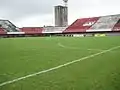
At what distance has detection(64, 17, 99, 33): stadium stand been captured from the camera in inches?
2547

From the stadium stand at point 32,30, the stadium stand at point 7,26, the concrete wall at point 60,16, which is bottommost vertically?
the stadium stand at point 32,30

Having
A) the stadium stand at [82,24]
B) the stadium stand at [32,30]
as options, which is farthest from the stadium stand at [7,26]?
the stadium stand at [82,24]

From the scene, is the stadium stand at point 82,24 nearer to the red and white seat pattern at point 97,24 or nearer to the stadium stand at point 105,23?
the red and white seat pattern at point 97,24

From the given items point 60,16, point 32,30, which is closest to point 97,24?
point 32,30

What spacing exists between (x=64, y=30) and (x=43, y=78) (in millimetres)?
66293

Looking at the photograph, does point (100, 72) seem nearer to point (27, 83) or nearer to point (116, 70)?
point (116, 70)

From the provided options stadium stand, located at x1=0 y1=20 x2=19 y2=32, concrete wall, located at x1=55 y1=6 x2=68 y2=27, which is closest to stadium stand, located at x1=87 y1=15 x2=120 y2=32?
stadium stand, located at x1=0 y1=20 x2=19 y2=32

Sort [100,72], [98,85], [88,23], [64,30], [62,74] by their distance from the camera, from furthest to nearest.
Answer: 1. [64,30]
2. [88,23]
3. [100,72]
4. [62,74]
5. [98,85]

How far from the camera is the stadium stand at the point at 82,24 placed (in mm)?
64694

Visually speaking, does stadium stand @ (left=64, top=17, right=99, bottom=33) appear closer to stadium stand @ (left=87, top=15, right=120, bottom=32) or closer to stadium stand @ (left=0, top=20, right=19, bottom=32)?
stadium stand @ (left=87, top=15, right=120, bottom=32)

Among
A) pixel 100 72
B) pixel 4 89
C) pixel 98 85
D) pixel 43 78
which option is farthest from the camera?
pixel 100 72

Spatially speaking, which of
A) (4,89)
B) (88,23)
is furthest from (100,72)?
(88,23)

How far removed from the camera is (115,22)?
5916 cm

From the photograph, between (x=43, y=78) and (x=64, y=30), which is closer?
(x=43, y=78)
